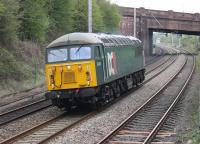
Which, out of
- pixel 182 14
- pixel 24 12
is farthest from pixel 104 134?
pixel 182 14

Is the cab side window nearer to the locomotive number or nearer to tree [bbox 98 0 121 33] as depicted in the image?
the locomotive number

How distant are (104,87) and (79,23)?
87.8 ft

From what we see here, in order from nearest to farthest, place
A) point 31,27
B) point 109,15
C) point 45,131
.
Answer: point 45,131 < point 31,27 < point 109,15

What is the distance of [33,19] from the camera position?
1361 inches

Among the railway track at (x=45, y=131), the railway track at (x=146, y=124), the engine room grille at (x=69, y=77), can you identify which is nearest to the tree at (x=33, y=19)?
the railway track at (x=146, y=124)

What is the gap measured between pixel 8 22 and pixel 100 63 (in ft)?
37.9

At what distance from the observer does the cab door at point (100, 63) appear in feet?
64.3

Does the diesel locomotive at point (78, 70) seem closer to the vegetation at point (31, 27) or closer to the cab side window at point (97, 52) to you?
the cab side window at point (97, 52)

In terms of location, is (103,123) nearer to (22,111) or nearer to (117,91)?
(22,111)

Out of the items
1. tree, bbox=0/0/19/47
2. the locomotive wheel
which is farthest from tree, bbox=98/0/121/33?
the locomotive wheel

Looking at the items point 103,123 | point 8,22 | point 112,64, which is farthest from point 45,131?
point 8,22

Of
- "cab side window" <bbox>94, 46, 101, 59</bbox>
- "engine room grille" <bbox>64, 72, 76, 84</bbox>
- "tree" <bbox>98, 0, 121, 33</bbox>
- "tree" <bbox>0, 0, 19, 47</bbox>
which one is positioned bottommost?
"engine room grille" <bbox>64, 72, 76, 84</bbox>

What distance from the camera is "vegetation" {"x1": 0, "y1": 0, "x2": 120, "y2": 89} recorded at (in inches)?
1161

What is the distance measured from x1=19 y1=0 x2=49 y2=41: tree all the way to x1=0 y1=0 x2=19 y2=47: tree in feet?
5.94
